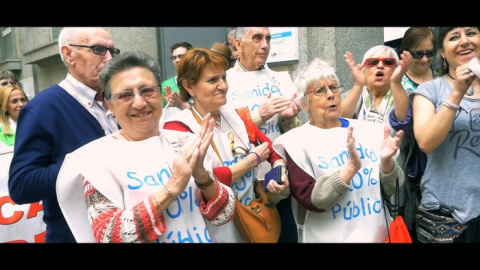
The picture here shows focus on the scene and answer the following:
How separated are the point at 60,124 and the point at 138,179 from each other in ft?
1.95

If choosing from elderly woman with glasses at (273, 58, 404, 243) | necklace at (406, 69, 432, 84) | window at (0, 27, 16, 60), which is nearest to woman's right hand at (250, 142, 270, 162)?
elderly woman with glasses at (273, 58, 404, 243)

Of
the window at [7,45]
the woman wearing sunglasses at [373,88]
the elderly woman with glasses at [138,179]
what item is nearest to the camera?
the elderly woman with glasses at [138,179]

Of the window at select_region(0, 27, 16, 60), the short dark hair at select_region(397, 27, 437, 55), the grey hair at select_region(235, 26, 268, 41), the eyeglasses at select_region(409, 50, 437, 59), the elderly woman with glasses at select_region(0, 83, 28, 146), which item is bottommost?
the elderly woman with glasses at select_region(0, 83, 28, 146)

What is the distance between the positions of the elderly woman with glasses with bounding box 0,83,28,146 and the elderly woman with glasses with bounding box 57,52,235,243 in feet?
8.98

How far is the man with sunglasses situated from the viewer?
2109 millimetres

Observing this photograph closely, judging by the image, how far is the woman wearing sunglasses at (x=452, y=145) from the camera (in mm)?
2301

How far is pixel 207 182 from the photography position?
2.04 meters

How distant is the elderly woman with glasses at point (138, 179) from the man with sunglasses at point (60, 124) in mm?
247

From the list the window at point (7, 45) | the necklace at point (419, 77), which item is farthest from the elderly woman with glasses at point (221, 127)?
the window at point (7, 45)

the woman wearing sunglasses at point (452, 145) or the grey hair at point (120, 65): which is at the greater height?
the grey hair at point (120, 65)

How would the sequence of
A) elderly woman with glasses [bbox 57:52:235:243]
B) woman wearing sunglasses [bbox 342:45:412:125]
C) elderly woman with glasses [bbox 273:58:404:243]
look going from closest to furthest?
elderly woman with glasses [bbox 57:52:235:243] → elderly woman with glasses [bbox 273:58:404:243] → woman wearing sunglasses [bbox 342:45:412:125]

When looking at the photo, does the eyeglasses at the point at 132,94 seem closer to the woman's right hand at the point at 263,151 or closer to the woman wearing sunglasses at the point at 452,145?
the woman's right hand at the point at 263,151

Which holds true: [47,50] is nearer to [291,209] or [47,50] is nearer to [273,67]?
[273,67]

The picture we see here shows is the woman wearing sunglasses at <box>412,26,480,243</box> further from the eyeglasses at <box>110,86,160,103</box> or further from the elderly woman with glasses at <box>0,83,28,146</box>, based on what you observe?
the elderly woman with glasses at <box>0,83,28,146</box>
